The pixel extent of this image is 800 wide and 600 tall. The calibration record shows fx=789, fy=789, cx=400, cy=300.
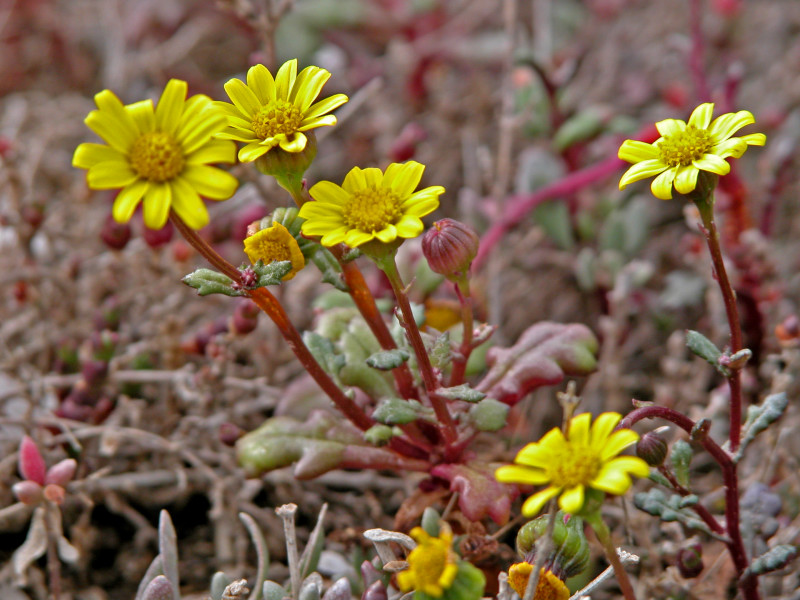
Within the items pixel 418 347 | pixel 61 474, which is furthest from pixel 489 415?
pixel 61 474

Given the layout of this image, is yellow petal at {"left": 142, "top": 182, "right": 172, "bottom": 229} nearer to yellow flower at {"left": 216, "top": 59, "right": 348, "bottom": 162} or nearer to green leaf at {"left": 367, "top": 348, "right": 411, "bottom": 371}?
yellow flower at {"left": 216, "top": 59, "right": 348, "bottom": 162}

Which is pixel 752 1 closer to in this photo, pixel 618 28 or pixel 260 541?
pixel 618 28

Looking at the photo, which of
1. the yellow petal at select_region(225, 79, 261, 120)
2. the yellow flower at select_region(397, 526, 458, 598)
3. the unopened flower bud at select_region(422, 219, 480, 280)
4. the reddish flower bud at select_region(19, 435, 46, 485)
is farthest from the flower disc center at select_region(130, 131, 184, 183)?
the reddish flower bud at select_region(19, 435, 46, 485)

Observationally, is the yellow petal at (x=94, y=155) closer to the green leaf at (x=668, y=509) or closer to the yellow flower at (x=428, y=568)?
the yellow flower at (x=428, y=568)

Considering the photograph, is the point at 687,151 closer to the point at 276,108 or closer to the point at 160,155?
the point at 276,108

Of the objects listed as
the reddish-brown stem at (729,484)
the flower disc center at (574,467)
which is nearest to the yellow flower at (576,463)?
the flower disc center at (574,467)

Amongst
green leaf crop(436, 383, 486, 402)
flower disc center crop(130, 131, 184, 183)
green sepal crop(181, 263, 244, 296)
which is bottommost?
green leaf crop(436, 383, 486, 402)
